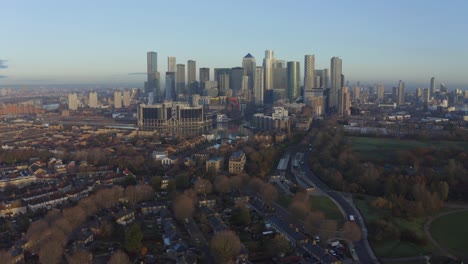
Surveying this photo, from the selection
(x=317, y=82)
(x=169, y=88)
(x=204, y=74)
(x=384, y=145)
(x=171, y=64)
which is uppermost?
(x=171, y=64)

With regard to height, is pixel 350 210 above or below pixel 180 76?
below

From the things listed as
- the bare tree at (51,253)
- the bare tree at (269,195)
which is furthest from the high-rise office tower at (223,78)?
the bare tree at (51,253)

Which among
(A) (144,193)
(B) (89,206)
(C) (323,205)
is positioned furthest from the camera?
(A) (144,193)

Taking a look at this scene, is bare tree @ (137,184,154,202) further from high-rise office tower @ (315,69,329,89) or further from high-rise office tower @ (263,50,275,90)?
high-rise office tower @ (315,69,329,89)

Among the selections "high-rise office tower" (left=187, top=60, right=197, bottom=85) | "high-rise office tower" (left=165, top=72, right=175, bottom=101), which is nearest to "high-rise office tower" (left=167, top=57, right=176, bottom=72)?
"high-rise office tower" (left=187, top=60, right=197, bottom=85)

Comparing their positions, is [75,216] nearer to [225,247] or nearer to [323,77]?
[225,247]

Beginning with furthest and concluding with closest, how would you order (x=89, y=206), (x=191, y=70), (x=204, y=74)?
(x=191, y=70)
(x=204, y=74)
(x=89, y=206)

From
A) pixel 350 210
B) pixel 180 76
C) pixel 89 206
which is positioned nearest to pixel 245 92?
pixel 180 76
